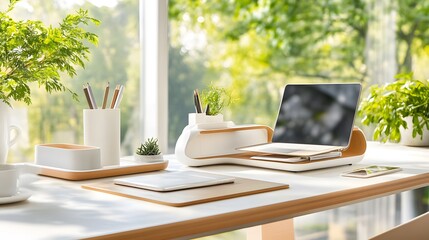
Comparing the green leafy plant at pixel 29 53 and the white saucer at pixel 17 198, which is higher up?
the green leafy plant at pixel 29 53

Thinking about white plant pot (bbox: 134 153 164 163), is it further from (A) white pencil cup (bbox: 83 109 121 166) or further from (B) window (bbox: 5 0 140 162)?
(B) window (bbox: 5 0 140 162)

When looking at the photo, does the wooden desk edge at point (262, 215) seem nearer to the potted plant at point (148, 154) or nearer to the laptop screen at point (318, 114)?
the laptop screen at point (318, 114)

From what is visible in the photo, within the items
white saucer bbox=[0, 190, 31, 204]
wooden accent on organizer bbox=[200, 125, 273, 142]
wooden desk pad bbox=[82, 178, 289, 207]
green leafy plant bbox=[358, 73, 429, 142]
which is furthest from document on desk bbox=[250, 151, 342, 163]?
white saucer bbox=[0, 190, 31, 204]

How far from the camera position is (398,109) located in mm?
2215

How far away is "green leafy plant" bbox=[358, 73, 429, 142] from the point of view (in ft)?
7.21

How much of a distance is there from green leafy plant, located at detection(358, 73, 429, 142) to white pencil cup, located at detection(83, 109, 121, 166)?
102cm

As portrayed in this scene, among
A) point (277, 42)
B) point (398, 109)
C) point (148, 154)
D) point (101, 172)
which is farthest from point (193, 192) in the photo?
point (277, 42)

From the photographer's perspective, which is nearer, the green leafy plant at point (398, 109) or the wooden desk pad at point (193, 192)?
the wooden desk pad at point (193, 192)

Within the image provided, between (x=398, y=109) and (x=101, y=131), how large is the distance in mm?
1115

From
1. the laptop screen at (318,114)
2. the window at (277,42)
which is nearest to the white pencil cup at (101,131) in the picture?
the laptop screen at (318,114)

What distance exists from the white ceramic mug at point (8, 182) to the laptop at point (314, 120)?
73cm

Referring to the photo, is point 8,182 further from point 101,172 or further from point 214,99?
point 214,99

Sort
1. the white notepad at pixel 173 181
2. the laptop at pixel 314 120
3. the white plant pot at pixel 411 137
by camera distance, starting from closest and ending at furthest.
Result: the white notepad at pixel 173 181
the laptop at pixel 314 120
the white plant pot at pixel 411 137

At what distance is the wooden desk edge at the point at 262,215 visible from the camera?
1.00m
